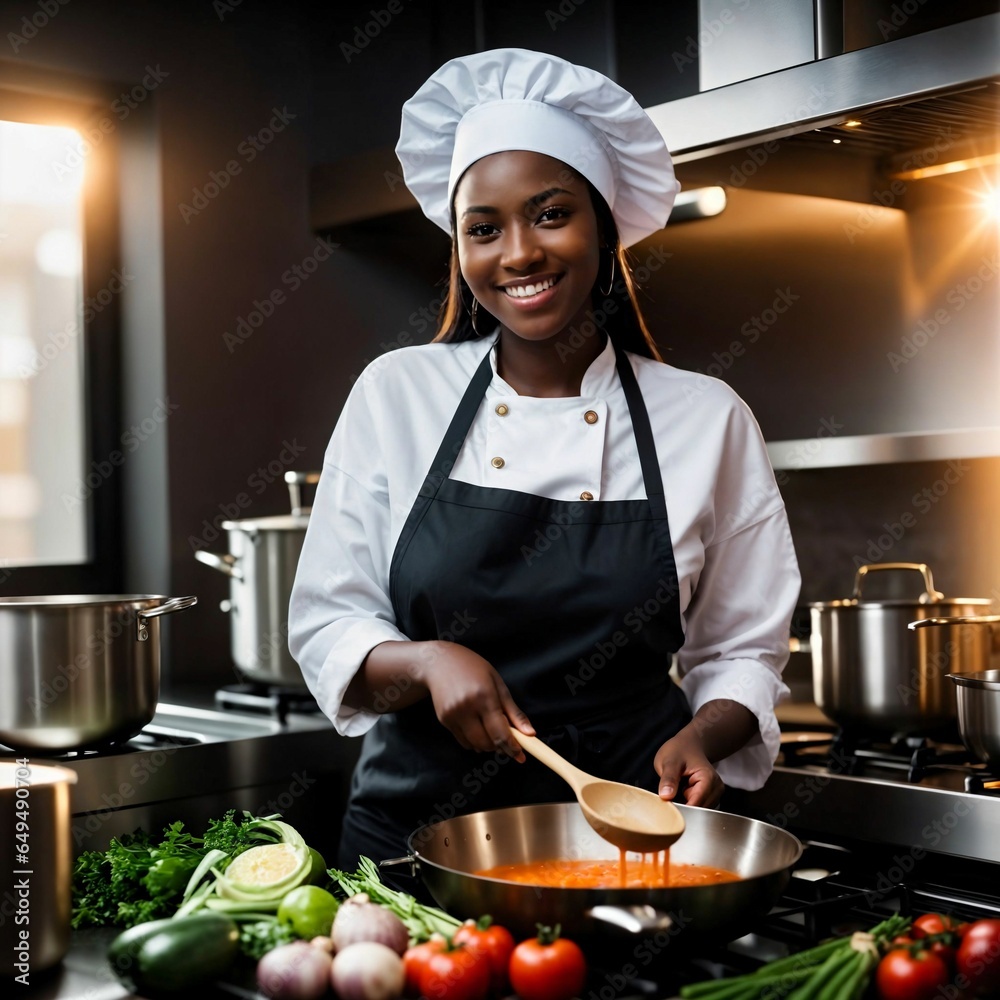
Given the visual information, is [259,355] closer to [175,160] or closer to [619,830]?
[175,160]

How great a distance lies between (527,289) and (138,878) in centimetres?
76

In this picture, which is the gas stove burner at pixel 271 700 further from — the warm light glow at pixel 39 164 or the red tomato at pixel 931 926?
the red tomato at pixel 931 926

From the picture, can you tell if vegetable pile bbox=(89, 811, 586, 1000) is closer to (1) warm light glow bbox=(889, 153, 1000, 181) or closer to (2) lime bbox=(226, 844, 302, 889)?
(2) lime bbox=(226, 844, 302, 889)

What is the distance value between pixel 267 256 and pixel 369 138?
366 mm

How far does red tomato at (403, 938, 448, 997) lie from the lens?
3.11ft

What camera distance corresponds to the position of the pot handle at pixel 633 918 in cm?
89

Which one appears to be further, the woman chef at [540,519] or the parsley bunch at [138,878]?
the woman chef at [540,519]

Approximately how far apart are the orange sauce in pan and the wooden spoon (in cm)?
2
